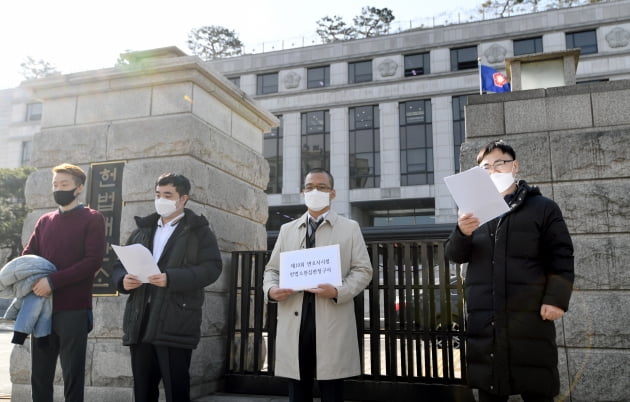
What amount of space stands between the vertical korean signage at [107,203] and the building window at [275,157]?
104 feet

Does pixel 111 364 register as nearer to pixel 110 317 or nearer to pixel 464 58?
pixel 110 317

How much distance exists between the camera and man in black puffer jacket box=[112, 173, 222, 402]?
159 inches

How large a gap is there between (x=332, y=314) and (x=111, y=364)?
3150 mm

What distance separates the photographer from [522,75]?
6086 mm

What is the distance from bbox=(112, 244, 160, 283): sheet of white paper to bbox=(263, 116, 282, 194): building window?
33884mm

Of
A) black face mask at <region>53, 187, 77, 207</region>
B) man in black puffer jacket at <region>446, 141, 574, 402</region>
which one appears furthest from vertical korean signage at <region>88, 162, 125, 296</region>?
man in black puffer jacket at <region>446, 141, 574, 402</region>

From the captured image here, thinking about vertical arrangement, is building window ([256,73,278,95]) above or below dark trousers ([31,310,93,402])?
above

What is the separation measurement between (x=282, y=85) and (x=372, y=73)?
6.70 m

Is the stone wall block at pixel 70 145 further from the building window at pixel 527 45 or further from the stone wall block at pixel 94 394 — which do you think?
the building window at pixel 527 45

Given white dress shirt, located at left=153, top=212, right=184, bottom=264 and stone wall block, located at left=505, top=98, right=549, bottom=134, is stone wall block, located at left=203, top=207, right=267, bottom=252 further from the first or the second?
stone wall block, located at left=505, top=98, right=549, bottom=134

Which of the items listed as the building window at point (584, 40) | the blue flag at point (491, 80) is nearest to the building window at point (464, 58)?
the building window at point (584, 40)

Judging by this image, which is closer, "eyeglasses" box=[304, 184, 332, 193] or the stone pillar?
"eyeglasses" box=[304, 184, 332, 193]

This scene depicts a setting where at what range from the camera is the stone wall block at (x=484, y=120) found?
18.2ft

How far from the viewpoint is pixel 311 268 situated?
383cm
